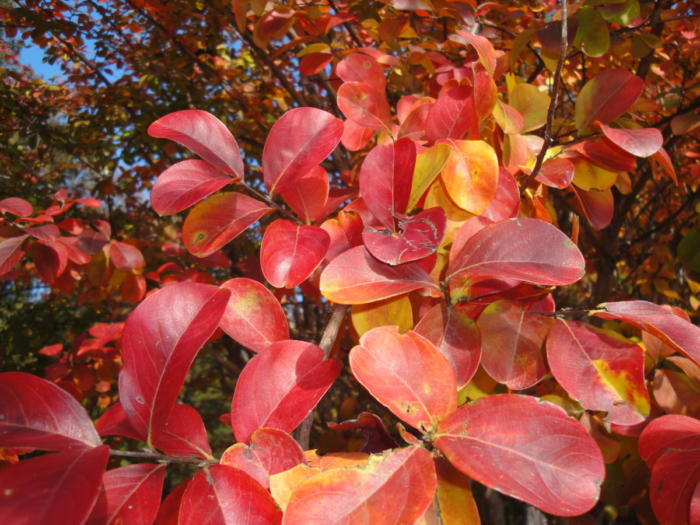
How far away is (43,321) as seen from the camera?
11.7 ft

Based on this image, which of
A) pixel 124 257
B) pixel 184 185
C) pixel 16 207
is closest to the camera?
pixel 184 185

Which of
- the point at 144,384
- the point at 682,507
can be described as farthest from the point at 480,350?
the point at 144,384

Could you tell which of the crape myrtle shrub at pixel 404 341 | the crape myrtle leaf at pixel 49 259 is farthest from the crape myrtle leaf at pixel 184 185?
the crape myrtle leaf at pixel 49 259

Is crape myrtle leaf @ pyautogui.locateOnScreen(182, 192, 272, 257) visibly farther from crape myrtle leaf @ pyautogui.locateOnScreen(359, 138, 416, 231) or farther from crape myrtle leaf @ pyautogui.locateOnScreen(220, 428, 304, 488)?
crape myrtle leaf @ pyautogui.locateOnScreen(220, 428, 304, 488)

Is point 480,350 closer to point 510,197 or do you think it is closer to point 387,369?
point 387,369

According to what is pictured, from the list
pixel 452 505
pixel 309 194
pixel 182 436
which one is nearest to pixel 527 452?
pixel 452 505

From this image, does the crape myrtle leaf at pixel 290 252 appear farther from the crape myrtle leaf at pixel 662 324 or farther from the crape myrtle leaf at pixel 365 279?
the crape myrtle leaf at pixel 662 324

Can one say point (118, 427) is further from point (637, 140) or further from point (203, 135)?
point (637, 140)

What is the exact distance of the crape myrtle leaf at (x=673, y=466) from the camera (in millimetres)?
508

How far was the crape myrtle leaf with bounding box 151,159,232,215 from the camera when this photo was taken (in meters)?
0.66

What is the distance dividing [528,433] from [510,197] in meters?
0.39

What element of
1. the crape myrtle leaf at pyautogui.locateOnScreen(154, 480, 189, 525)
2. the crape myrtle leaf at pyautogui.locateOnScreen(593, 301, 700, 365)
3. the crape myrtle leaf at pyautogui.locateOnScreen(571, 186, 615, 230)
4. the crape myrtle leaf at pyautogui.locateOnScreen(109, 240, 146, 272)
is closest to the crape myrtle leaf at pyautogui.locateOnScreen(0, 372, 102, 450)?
the crape myrtle leaf at pyautogui.locateOnScreen(154, 480, 189, 525)

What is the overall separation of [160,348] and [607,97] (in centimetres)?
78

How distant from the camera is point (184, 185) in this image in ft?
2.23
